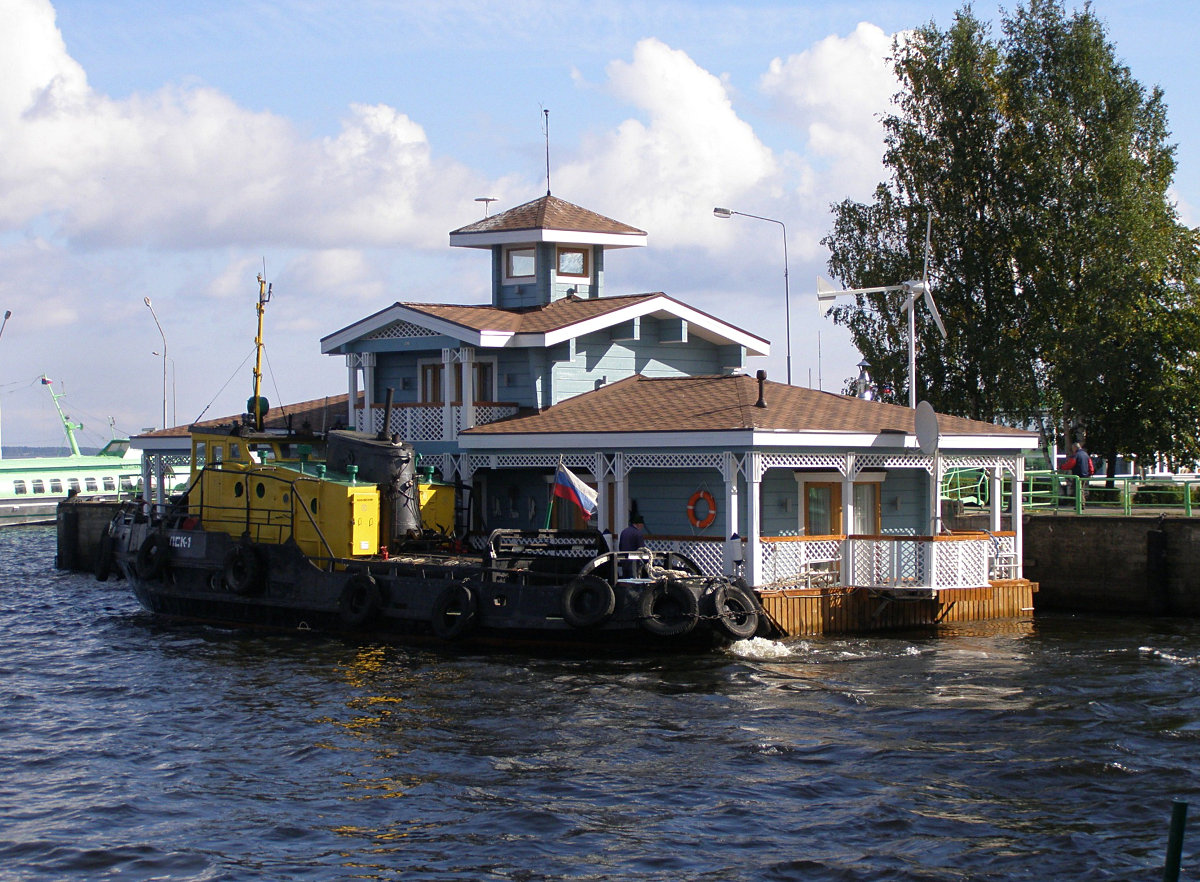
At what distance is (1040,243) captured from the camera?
127 feet

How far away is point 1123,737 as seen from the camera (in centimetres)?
1645

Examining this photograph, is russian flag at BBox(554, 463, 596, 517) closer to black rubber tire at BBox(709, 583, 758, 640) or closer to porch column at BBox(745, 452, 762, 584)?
porch column at BBox(745, 452, 762, 584)

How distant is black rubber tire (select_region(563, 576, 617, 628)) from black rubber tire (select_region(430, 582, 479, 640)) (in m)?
1.75

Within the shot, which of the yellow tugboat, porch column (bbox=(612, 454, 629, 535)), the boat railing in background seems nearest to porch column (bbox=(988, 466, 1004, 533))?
the boat railing in background

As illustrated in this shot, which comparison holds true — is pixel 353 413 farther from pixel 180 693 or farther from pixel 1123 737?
pixel 1123 737

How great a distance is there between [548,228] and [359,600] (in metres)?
11.8

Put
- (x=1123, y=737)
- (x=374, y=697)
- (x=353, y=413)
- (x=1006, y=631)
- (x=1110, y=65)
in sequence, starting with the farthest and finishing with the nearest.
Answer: (x=1110, y=65)
(x=353, y=413)
(x=1006, y=631)
(x=374, y=697)
(x=1123, y=737)

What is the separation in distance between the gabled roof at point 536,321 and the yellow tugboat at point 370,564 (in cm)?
279

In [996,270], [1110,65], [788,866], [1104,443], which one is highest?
[1110,65]

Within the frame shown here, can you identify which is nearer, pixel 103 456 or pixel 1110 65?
pixel 1110 65

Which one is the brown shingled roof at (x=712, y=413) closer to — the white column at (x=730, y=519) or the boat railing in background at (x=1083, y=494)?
the white column at (x=730, y=519)

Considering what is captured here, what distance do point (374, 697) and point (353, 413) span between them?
12.8m

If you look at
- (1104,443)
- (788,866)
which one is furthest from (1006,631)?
(1104,443)

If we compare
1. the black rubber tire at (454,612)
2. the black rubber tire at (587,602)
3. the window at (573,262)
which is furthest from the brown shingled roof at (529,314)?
the black rubber tire at (587,602)
